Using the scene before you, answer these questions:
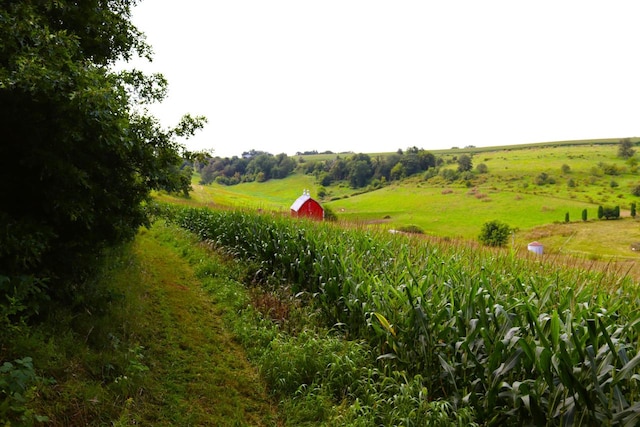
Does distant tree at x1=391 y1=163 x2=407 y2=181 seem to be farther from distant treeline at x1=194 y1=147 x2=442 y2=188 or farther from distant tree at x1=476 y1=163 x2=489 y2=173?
distant tree at x1=476 y1=163 x2=489 y2=173

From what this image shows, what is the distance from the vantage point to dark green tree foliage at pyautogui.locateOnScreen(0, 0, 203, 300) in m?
3.17

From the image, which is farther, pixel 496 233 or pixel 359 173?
pixel 359 173

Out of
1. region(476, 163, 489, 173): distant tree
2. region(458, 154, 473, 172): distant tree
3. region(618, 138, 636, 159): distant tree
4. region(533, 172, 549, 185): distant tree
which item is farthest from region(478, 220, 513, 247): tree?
region(618, 138, 636, 159): distant tree

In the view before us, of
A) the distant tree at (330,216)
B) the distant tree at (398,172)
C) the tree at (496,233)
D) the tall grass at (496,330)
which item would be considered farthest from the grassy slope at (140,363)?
the distant tree at (398,172)

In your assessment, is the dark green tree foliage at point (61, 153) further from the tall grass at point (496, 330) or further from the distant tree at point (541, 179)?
the distant tree at point (541, 179)

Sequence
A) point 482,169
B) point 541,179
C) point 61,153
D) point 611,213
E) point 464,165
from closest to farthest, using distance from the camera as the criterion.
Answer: point 61,153 < point 611,213 < point 541,179 < point 482,169 < point 464,165

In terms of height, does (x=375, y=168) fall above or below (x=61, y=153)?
below

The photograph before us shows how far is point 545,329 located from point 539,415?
0.71 metres

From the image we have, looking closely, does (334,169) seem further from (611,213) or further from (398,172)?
(611,213)

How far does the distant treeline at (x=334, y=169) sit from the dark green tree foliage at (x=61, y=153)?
110231 mm

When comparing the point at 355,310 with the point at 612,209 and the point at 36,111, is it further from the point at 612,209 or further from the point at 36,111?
the point at 612,209

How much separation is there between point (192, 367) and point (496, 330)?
3689mm

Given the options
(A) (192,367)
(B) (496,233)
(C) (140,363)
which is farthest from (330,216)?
(B) (496,233)

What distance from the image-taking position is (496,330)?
355cm
